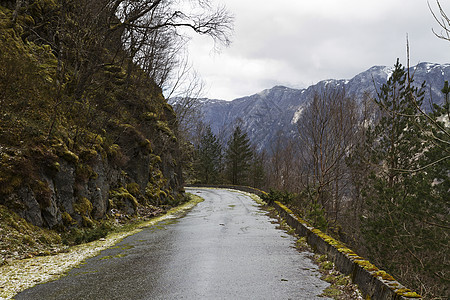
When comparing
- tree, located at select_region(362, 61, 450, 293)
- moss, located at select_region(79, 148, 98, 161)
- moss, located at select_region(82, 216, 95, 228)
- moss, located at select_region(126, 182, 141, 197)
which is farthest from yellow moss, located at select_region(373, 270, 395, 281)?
moss, located at select_region(126, 182, 141, 197)

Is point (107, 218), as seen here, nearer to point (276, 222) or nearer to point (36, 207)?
point (36, 207)

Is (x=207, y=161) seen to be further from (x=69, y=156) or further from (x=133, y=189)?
(x=69, y=156)

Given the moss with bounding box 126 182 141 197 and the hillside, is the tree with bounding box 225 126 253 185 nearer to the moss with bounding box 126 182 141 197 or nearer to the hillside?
the hillside

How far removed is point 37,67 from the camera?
11234 mm

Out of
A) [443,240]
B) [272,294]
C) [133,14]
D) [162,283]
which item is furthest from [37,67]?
[443,240]

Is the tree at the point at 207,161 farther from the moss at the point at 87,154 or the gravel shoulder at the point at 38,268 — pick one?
the gravel shoulder at the point at 38,268

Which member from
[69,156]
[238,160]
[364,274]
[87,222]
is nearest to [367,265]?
[364,274]

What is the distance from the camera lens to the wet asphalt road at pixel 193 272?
4.97 metres

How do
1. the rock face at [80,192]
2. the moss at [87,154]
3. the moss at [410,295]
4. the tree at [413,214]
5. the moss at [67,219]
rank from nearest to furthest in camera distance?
the moss at [410,295], the rock face at [80,192], the moss at [67,219], the moss at [87,154], the tree at [413,214]

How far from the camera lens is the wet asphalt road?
4969 mm

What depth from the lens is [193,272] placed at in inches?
241

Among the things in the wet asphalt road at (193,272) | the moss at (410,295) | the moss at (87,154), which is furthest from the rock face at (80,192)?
the moss at (410,295)

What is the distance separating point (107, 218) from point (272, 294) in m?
8.84

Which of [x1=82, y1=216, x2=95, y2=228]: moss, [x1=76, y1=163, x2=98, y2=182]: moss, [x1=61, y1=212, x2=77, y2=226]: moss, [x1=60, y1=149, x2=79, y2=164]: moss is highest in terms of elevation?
[x1=60, y1=149, x2=79, y2=164]: moss
